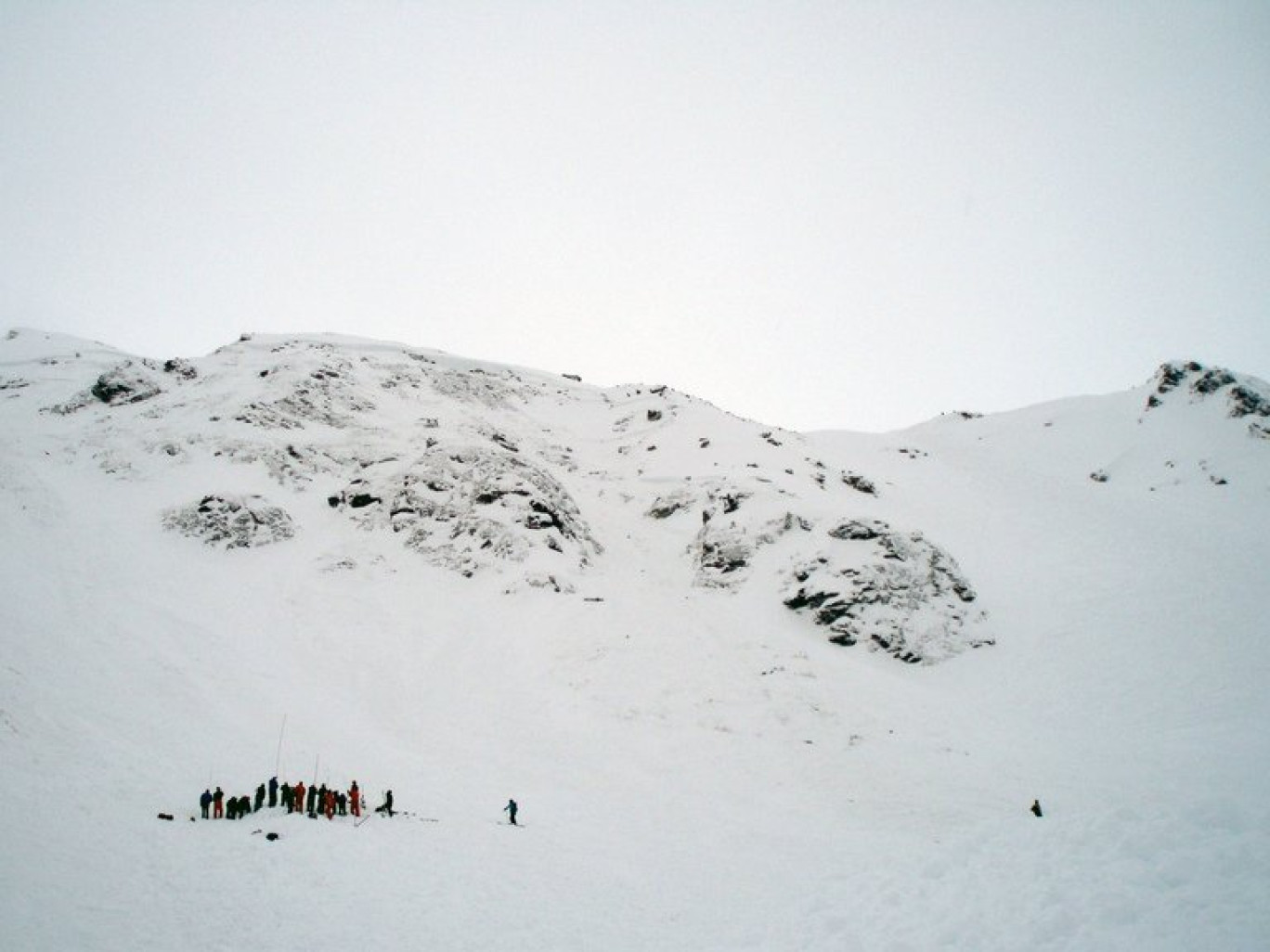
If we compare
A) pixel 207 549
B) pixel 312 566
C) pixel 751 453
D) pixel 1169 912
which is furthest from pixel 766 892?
pixel 751 453

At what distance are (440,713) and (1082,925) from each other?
23324mm

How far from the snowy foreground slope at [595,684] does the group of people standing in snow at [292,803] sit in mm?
517

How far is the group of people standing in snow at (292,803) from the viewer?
1760 cm

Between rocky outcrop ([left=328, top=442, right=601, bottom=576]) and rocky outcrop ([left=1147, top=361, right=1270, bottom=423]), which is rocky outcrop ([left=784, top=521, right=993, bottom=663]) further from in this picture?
rocky outcrop ([left=1147, top=361, right=1270, bottom=423])

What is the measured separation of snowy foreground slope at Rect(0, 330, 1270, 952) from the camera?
545 inches

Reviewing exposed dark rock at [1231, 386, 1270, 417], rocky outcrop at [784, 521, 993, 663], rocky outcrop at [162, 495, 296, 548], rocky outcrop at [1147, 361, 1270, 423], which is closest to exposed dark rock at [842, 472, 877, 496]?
rocky outcrop at [784, 521, 993, 663]

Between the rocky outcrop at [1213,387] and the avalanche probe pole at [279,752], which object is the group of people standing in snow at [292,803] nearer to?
the avalanche probe pole at [279,752]

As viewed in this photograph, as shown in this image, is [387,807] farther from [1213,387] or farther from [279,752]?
[1213,387]

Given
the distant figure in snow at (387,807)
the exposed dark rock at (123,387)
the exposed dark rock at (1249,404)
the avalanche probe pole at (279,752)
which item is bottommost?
the distant figure in snow at (387,807)

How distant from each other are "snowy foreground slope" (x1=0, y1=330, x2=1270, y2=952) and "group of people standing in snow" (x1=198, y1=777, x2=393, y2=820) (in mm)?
517

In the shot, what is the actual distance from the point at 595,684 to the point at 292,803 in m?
14.0

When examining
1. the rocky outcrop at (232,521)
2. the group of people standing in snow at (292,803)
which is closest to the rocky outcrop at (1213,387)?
the group of people standing in snow at (292,803)

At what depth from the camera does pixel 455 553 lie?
131 ft

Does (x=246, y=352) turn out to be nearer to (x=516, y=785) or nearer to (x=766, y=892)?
(x=516, y=785)
